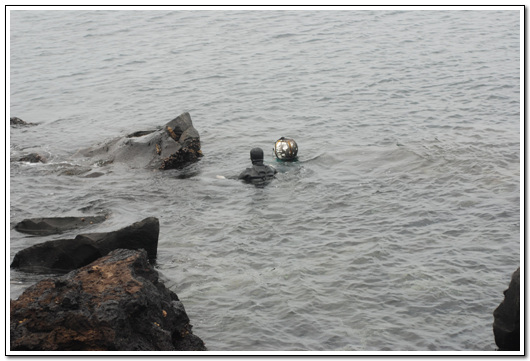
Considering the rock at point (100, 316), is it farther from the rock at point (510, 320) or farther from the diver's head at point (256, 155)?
the diver's head at point (256, 155)

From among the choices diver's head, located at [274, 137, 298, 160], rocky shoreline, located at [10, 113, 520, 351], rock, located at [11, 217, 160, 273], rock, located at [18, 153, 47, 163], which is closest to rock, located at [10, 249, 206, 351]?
rocky shoreline, located at [10, 113, 520, 351]

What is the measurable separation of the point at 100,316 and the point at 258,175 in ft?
33.1

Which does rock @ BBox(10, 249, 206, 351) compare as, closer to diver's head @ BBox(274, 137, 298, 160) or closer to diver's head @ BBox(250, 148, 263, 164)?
diver's head @ BBox(250, 148, 263, 164)

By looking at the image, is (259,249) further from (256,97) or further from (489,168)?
(256,97)

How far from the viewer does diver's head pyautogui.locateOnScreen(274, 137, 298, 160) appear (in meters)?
20.2

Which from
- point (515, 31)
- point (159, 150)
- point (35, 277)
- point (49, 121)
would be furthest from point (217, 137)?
point (515, 31)

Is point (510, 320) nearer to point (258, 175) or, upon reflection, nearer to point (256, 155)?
point (258, 175)

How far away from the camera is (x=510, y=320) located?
1005cm

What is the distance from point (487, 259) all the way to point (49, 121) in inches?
780

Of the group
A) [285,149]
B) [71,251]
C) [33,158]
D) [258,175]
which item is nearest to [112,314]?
[71,251]

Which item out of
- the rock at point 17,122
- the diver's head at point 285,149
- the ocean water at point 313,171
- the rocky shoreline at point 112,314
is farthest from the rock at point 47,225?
the rock at point 17,122

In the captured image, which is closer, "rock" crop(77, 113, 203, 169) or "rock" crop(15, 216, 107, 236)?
"rock" crop(15, 216, 107, 236)

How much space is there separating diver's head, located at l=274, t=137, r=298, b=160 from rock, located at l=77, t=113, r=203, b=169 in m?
2.59

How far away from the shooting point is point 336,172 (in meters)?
19.7
